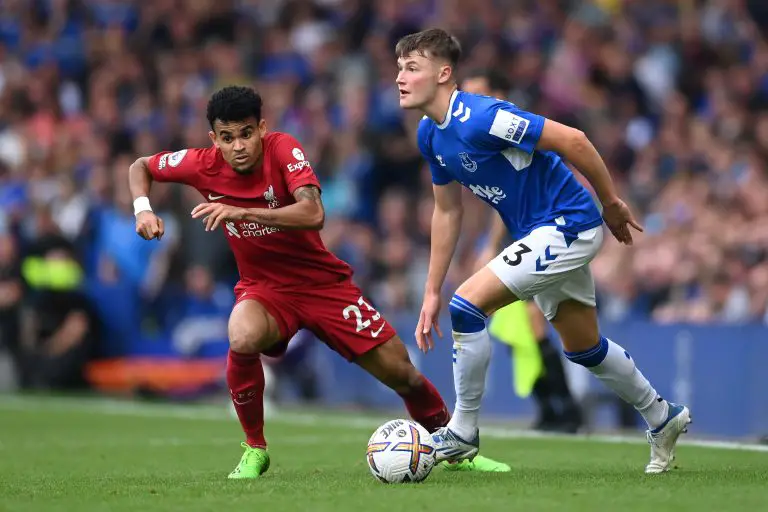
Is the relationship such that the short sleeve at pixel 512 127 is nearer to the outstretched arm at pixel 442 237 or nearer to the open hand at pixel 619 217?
the open hand at pixel 619 217

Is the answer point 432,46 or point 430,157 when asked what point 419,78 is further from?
point 430,157

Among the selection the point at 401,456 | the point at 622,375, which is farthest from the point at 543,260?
the point at 401,456

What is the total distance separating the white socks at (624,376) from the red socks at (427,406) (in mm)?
894

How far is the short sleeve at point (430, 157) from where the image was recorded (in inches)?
306

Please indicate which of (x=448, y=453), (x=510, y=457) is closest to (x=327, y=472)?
(x=448, y=453)

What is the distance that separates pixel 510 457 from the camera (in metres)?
9.29

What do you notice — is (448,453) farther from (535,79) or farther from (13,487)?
(535,79)

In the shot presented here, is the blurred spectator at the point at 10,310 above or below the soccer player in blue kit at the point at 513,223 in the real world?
below

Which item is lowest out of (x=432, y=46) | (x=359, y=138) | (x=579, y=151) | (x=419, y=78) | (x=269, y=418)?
(x=269, y=418)

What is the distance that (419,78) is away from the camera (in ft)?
25.0

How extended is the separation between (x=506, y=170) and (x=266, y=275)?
1600mm

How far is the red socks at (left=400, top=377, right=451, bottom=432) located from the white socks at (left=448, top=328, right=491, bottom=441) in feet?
1.65

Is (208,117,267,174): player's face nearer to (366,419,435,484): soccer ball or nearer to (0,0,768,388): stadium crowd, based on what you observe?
(366,419,435,484): soccer ball

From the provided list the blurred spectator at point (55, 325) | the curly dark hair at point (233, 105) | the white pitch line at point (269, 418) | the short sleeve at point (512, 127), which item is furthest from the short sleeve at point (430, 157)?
the blurred spectator at point (55, 325)
